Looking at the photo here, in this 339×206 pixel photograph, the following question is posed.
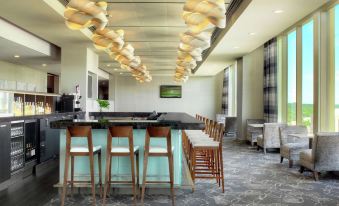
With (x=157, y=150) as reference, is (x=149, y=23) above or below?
above

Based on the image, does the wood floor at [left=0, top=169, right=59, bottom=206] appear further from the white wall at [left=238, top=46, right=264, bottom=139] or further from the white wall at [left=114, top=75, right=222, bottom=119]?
the white wall at [left=114, top=75, right=222, bottom=119]

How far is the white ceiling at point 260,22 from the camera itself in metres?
5.12

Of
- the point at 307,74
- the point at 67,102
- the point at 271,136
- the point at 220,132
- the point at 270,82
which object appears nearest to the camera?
the point at 220,132

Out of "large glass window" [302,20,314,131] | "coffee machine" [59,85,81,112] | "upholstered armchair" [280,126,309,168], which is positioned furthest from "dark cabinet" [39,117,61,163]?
"large glass window" [302,20,314,131]

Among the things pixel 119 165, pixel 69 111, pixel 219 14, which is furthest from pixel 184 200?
pixel 69 111

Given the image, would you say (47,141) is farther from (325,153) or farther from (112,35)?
(325,153)

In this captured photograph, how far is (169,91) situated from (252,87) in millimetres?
7746

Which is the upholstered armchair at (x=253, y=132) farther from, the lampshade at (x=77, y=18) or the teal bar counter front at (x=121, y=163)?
the lampshade at (x=77, y=18)

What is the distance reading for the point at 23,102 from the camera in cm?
601

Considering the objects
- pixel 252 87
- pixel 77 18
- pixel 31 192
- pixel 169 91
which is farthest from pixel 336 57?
pixel 169 91

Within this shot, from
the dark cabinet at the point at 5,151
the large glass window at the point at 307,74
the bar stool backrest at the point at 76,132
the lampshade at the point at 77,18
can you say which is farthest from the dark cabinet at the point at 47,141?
the large glass window at the point at 307,74

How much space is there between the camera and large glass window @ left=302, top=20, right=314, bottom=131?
7160 millimetres

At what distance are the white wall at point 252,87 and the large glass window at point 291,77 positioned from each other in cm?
171

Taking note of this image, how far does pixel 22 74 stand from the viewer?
1200cm
